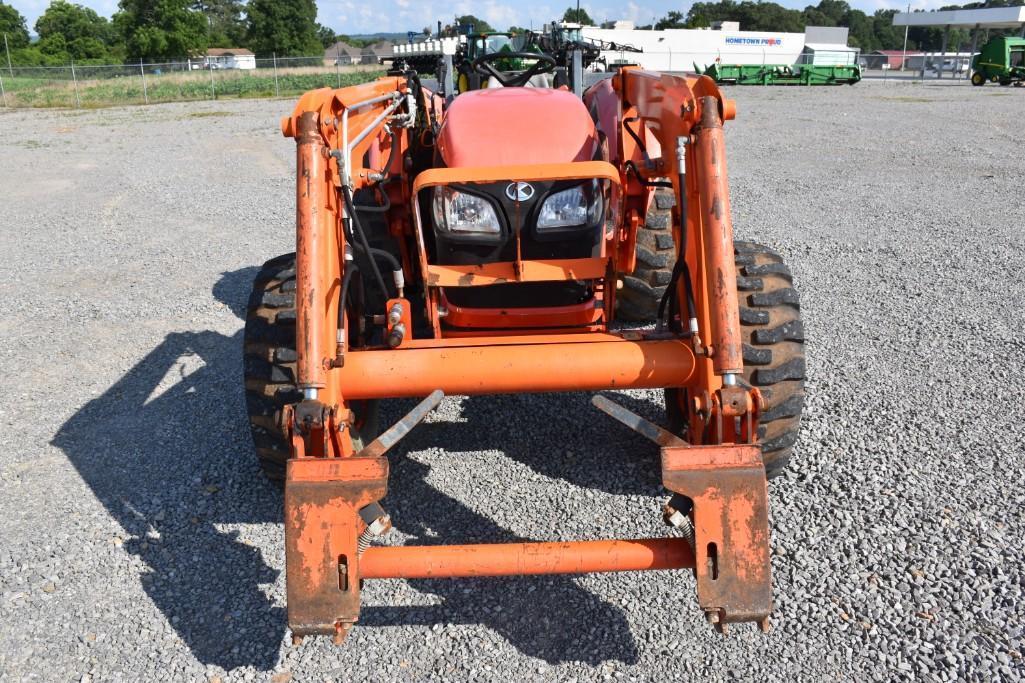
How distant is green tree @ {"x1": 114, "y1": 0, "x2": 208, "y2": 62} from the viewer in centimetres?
6075

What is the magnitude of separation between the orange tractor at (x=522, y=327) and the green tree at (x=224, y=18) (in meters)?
97.1

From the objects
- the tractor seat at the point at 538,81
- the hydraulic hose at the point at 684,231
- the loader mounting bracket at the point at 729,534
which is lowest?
the loader mounting bracket at the point at 729,534

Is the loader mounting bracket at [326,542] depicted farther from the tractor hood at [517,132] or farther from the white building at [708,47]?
the white building at [708,47]

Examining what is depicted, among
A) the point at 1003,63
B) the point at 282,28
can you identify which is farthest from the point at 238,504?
the point at 282,28

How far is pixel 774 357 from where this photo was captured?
3.50 m

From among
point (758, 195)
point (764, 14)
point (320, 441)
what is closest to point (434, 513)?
point (320, 441)

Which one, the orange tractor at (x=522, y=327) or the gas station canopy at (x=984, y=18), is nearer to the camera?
the orange tractor at (x=522, y=327)

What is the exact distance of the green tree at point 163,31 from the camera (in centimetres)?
6075

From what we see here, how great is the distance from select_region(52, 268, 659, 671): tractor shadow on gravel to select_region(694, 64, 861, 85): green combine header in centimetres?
3398

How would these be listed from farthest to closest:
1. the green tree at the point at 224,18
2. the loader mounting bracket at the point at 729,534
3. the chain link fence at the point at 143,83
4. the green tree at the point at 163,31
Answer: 1. the green tree at the point at 224,18
2. the green tree at the point at 163,31
3. the chain link fence at the point at 143,83
4. the loader mounting bracket at the point at 729,534

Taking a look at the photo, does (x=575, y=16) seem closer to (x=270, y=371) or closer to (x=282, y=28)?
→ (x=270, y=371)

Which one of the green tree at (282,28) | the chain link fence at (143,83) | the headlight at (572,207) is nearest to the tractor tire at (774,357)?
the headlight at (572,207)

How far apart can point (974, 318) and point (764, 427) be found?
3.29 metres

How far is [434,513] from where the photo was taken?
3654mm
